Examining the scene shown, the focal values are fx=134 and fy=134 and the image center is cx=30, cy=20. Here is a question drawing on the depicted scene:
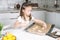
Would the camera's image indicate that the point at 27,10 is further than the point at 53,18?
No

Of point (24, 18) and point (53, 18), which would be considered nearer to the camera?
point (24, 18)

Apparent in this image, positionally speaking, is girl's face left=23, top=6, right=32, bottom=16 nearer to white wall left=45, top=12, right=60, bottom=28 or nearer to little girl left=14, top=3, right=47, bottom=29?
little girl left=14, top=3, right=47, bottom=29

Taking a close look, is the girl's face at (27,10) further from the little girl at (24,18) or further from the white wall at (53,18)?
the white wall at (53,18)

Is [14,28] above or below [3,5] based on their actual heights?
below

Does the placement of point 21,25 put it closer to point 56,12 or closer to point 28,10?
point 28,10

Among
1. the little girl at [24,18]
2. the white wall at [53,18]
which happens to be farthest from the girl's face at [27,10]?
the white wall at [53,18]

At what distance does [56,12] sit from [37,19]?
0.29 metres

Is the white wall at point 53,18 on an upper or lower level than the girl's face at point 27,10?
lower

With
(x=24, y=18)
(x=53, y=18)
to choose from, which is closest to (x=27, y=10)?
(x=24, y=18)

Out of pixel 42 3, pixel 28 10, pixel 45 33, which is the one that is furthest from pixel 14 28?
pixel 42 3

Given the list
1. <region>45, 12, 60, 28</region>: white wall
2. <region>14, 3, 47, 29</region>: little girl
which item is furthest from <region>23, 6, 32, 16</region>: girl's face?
<region>45, 12, 60, 28</region>: white wall

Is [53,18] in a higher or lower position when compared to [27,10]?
lower

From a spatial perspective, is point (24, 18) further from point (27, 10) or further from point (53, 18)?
point (53, 18)

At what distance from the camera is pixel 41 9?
2.05 m
